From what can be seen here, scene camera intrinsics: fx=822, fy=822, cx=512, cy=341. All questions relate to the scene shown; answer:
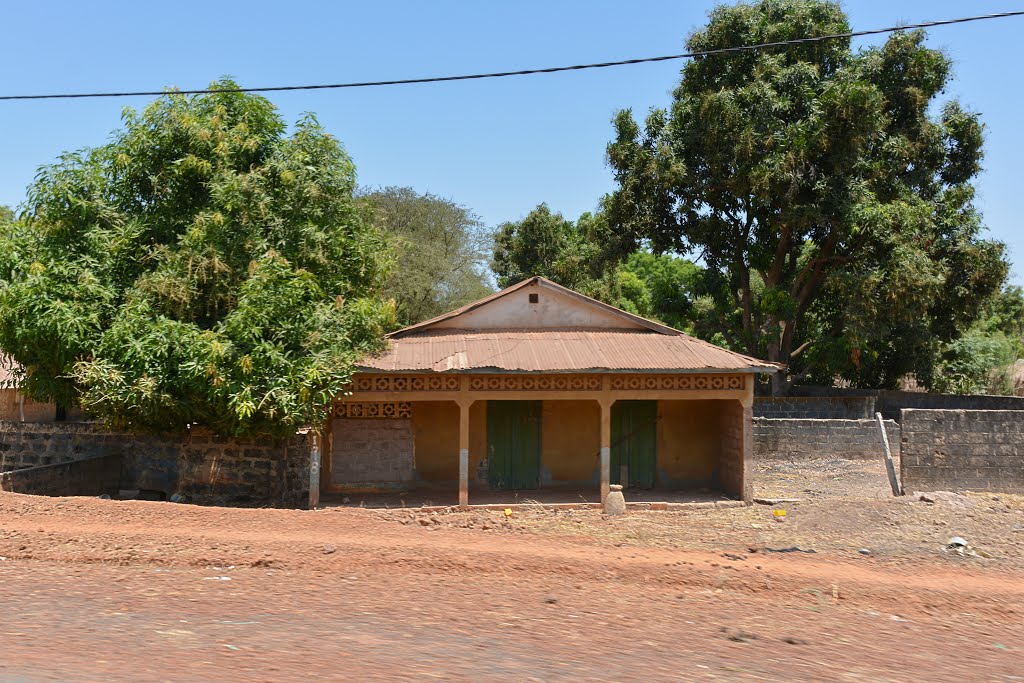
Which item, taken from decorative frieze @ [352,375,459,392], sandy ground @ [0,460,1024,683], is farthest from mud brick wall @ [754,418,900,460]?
decorative frieze @ [352,375,459,392]

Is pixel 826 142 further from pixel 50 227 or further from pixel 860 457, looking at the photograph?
pixel 50 227

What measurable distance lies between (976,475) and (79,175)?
1732cm

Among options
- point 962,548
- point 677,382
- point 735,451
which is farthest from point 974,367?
point 962,548

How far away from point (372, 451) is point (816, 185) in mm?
16265

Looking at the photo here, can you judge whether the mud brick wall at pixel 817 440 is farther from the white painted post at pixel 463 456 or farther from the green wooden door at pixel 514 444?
the white painted post at pixel 463 456

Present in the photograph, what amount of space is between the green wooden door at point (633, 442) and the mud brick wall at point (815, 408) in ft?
24.2

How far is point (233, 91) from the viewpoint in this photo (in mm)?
14734

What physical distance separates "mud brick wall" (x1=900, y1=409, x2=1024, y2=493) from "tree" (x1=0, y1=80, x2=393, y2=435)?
10121mm

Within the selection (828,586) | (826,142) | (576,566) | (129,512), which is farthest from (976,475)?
(129,512)

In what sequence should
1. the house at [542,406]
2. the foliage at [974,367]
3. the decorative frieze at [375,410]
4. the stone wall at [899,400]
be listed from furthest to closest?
the foliage at [974,367], the stone wall at [899,400], the decorative frieze at [375,410], the house at [542,406]

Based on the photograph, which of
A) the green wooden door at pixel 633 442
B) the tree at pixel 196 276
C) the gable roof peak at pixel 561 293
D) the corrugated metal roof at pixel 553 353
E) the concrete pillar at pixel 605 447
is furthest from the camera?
the green wooden door at pixel 633 442

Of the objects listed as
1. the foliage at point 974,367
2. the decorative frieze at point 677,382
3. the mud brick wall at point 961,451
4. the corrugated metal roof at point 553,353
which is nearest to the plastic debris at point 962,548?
the mud brick wall at point 961,451

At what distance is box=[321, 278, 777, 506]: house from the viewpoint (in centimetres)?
1500

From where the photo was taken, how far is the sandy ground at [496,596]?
598 centimetres
